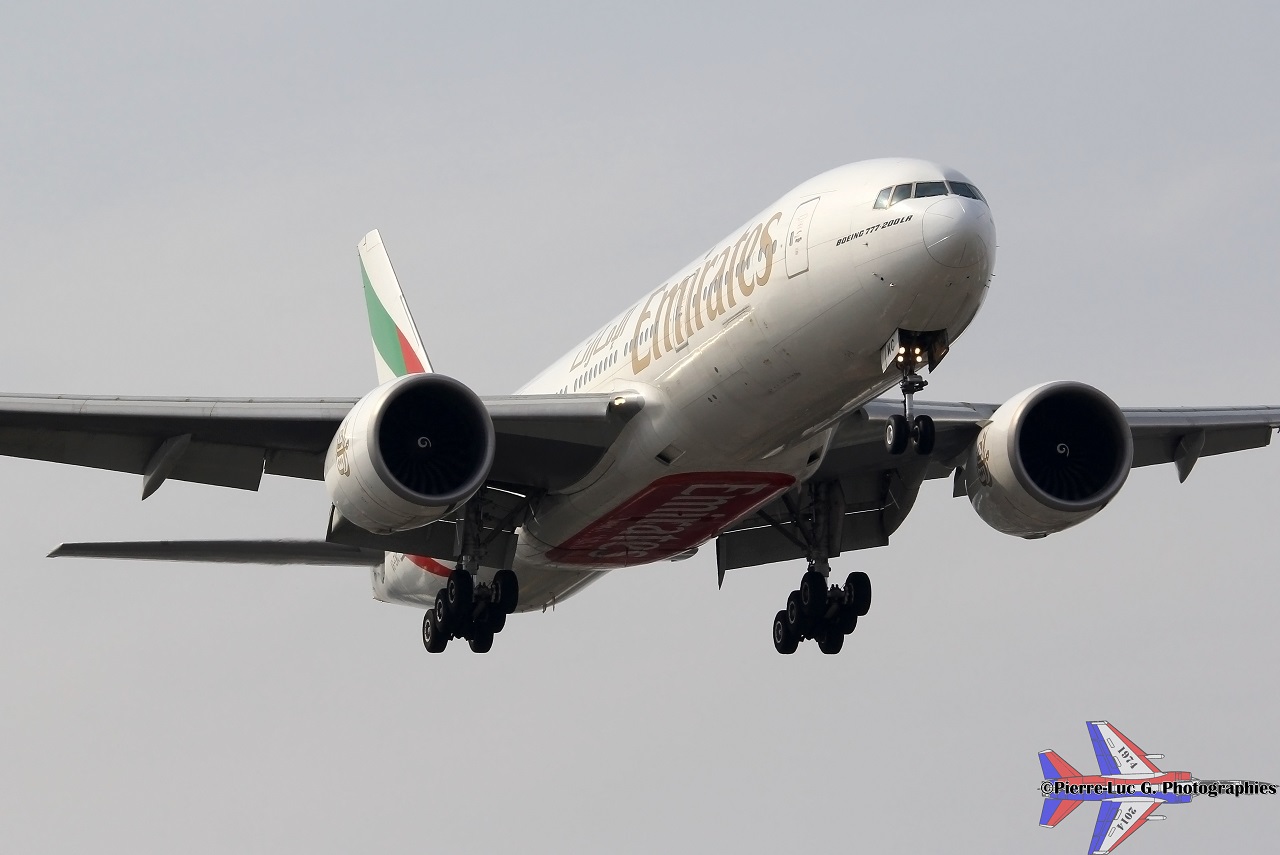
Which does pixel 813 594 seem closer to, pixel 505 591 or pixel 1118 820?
pixel 505 591

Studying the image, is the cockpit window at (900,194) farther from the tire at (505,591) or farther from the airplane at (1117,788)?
the airplane at (1117,788)

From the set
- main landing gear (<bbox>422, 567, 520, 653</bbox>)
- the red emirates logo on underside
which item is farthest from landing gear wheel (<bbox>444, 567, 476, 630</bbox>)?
the red emirates logo on underside

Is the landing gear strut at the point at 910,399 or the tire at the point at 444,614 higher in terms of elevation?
the landing gear strut at the point at 910,399

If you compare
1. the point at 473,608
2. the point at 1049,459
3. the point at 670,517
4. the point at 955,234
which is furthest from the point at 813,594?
the point at 955,234

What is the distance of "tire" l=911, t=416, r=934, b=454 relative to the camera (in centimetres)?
2038

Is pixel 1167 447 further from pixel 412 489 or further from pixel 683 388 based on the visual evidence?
pixel 412 489

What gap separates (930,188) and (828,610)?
9.62 metres

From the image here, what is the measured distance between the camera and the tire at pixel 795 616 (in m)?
27.9

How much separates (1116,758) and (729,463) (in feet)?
51.1

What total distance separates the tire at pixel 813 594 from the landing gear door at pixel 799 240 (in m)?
8.28

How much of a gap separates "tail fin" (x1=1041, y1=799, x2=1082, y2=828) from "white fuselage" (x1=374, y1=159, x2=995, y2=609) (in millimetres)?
10212

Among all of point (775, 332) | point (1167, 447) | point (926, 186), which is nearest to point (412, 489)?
point (775, 332)

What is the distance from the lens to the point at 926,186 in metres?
20.1

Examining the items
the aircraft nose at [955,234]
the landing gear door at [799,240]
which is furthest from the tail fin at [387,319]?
the aircraft nose at [955,234]
